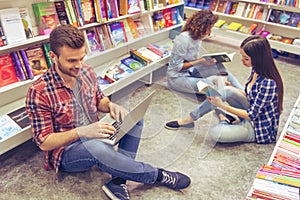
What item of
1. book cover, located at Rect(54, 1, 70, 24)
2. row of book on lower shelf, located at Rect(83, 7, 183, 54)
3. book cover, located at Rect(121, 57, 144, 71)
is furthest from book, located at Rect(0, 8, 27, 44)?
book cover, located at Rect(121, 57, 144, 71)

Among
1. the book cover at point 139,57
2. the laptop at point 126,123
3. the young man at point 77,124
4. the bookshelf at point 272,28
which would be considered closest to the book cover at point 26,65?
the young man at point 77,124

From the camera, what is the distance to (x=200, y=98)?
2.31 metres

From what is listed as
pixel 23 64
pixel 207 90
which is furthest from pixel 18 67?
pixel 207 90

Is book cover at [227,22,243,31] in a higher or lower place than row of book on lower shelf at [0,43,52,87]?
lower

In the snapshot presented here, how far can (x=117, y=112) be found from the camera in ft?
5.62

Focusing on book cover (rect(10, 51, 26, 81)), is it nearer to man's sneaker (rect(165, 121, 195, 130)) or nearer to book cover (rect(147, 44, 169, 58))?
man's sneaker (rect(165, 121, 195, 130))

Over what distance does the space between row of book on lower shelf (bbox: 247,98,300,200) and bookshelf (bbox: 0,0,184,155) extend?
127cm

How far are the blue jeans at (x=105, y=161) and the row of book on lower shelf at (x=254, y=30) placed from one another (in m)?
2.95

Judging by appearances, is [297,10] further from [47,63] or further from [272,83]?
[47,63]

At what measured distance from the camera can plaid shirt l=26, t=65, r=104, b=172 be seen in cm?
149

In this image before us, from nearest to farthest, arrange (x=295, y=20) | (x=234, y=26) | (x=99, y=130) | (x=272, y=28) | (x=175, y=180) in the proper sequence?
(x=99, y=130) → (x=175, y=180) → (x=295, y=20) → (x=272, y=28) → (x=234, y=26)

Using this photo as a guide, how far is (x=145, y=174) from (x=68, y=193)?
50 centimetres

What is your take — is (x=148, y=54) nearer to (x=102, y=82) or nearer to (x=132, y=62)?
(x=132, y=62)

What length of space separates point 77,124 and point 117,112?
242 millimetres
